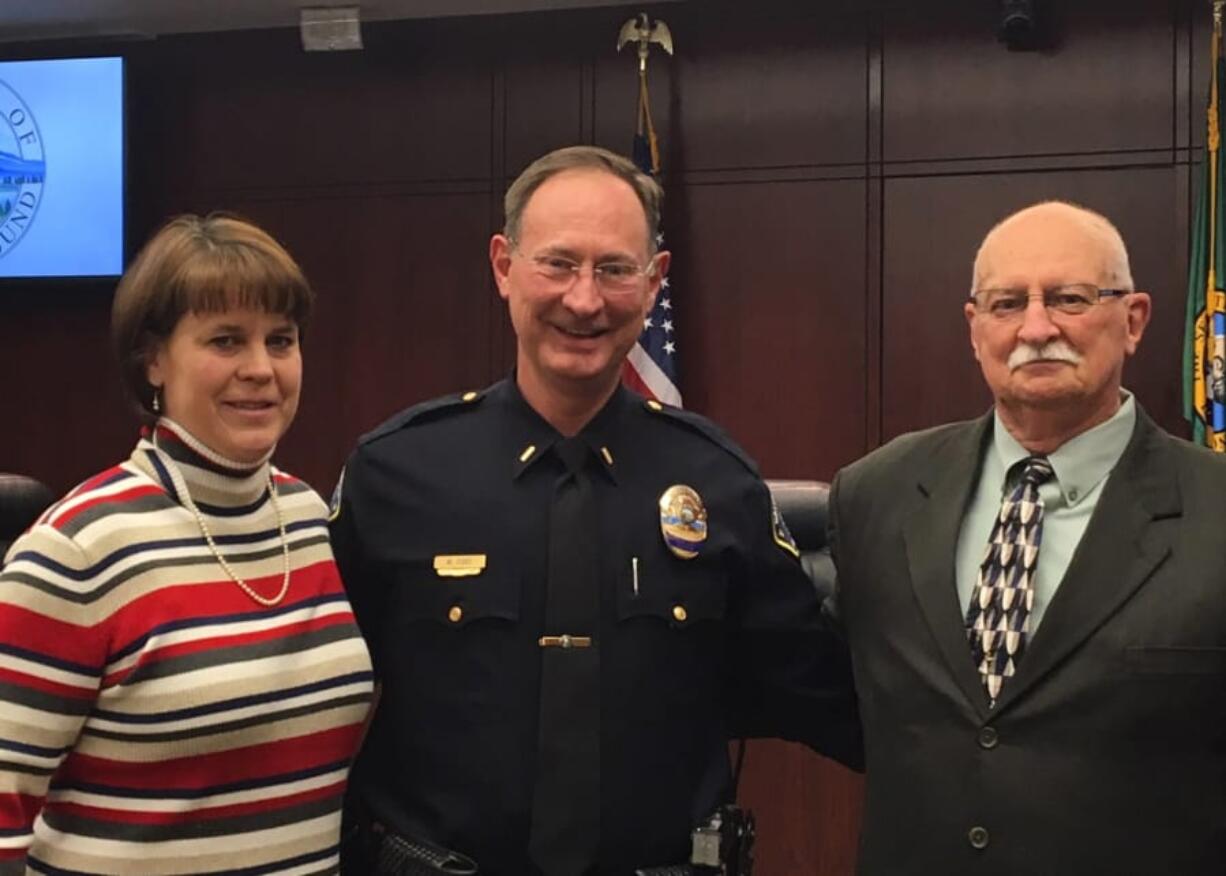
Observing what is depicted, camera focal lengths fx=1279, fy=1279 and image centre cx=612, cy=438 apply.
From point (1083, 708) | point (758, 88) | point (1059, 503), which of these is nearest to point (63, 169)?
point (758, 88)

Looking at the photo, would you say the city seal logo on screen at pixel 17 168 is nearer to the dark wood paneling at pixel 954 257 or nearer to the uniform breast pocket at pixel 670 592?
the dark wood paneling at pixel 954 257

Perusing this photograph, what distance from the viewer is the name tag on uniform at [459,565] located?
165 centimetres

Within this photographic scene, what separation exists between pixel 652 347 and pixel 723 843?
3016mm

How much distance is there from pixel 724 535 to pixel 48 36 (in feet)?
15.3

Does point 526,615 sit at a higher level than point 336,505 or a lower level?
lower

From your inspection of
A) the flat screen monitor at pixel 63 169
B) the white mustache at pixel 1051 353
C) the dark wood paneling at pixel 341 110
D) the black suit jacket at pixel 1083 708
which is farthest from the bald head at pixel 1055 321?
the flat screen monitor at pixel 63 169

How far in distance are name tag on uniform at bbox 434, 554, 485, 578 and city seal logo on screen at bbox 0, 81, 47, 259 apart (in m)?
4.19

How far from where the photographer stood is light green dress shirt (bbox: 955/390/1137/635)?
161 centimetres

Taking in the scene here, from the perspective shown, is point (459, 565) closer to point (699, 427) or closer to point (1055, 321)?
point (699, 427)

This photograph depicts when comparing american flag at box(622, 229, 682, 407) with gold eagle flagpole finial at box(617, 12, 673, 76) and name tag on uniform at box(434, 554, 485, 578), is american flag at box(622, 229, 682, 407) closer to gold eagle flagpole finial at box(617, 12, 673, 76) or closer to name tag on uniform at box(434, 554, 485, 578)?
gold eagle flagpole finial at box(617, 12, 673, 76)

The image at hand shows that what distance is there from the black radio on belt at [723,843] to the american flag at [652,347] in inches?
109

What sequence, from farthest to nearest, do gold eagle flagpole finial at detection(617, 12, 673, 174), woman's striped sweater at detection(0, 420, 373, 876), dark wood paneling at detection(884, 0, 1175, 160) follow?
1. gold eagle flagpole finial at detection(617, 12, 673, 174)
2. dark wood paneling at detection(884, 0, 1175, 160)
3. woman's striped sweater at detection(0, 420, 373, 876)

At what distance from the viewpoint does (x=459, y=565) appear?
5.44ft

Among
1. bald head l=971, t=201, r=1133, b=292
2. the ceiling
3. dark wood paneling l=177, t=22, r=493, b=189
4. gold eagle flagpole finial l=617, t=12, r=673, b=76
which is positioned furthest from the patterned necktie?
dark wood paneling l=177, t=22, r=493, b=189
